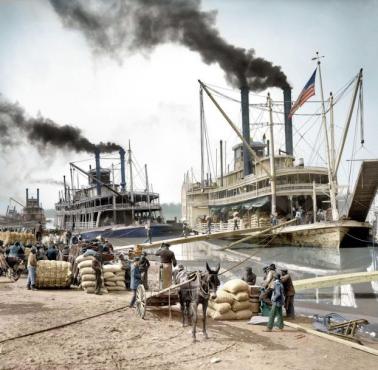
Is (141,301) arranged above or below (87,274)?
below

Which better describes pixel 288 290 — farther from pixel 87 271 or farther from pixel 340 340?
pixel 87 271

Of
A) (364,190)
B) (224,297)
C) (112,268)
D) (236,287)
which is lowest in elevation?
(224,297)

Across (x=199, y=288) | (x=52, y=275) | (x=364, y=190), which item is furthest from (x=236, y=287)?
(x=364, y=190)

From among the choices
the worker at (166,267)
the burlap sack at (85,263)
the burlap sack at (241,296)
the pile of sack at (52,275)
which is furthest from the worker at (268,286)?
the pile of sack at (52,275)

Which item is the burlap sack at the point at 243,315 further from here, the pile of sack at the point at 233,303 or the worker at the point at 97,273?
the worker at the point at 97,273

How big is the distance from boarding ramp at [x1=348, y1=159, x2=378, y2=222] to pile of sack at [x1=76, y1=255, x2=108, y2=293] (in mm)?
15527

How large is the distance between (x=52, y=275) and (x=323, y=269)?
16.3 meters

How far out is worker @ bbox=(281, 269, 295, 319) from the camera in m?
11.4

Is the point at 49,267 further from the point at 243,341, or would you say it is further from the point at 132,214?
the point at 132,214

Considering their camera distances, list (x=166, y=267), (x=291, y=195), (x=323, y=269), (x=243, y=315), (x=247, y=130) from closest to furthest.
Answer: (x=243, y=315)
(x=166, y=267)
(x=323, y=269)
(x=291, y=195)
(x=247, y=130)

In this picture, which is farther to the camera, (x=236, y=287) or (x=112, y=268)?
(x=112, y=268)

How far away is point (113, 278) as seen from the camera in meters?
14.9

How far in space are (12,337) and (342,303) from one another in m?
11.6

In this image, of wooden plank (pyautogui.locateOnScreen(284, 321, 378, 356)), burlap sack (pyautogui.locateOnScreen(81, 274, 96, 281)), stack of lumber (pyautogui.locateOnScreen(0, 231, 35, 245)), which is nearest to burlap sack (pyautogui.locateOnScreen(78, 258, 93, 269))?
burlap sack (pyautogui.locateOnScreen(81, 274, 96, 281))
